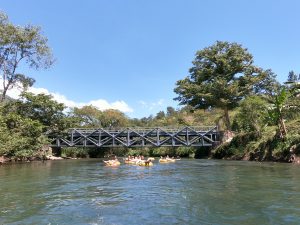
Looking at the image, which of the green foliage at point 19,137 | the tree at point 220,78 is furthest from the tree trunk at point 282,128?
the green foliage at point 19,137

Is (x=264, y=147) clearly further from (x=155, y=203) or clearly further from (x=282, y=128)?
(x=155, y=203)

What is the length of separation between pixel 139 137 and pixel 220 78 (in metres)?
14.7

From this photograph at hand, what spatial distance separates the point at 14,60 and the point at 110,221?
3687 centimetres

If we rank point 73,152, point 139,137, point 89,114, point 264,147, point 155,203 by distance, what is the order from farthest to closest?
point 89,114
point 73,152
point 139,137
point 264,147
point 155,203

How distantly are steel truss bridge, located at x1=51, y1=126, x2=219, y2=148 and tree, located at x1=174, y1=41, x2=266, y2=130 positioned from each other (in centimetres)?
367

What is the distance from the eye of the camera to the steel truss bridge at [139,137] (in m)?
50.9

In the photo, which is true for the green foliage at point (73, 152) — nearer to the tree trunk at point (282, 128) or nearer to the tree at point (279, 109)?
the tree at point (279, 109)

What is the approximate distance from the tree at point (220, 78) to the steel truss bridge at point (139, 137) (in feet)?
12.0

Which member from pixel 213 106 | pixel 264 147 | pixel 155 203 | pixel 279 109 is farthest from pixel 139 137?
pixel 155 203

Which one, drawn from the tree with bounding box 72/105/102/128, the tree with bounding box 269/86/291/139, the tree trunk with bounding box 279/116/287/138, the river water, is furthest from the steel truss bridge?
the river water

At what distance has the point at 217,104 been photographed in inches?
1868

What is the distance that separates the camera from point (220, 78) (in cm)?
4672

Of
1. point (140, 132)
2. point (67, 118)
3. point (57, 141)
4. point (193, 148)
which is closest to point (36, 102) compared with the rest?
point (67, 118)

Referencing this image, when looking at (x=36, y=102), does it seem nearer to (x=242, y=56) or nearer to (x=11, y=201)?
(x=242, y=56)
